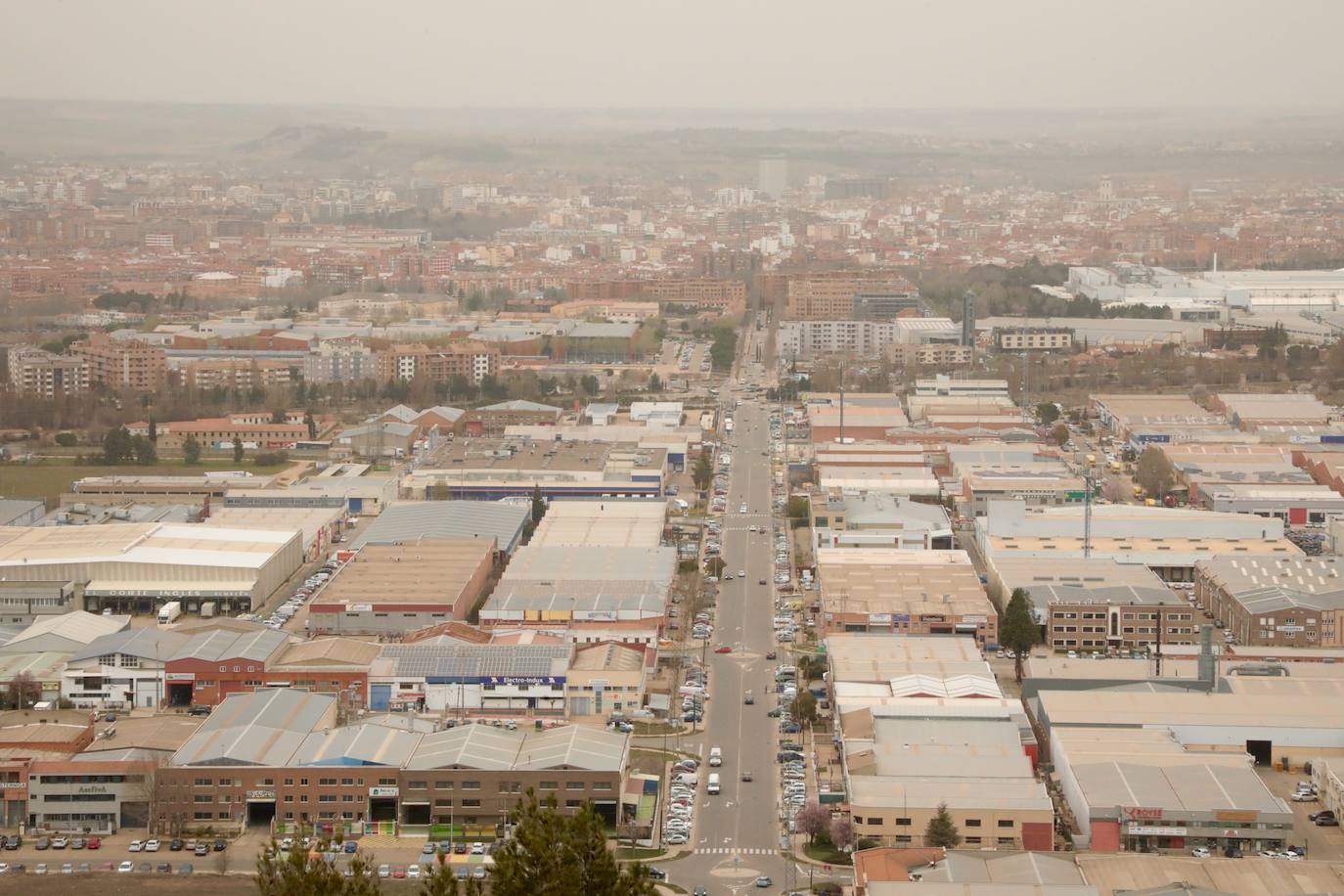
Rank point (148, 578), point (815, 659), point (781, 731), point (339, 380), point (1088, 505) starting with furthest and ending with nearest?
point (339, 380) < point (1088, 505) < point (148, 578) < point (815, 659) < point (781, 731)

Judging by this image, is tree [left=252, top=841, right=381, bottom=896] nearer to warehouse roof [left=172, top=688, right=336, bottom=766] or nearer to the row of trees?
the row of trees

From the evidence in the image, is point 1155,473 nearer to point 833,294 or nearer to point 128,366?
point 128,366

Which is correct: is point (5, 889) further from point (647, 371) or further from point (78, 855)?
point (647, 371)

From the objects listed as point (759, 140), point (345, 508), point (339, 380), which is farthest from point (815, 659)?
point (759, 140)

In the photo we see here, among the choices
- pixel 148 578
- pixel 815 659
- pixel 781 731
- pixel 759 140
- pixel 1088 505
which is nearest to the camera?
pixel 781 731

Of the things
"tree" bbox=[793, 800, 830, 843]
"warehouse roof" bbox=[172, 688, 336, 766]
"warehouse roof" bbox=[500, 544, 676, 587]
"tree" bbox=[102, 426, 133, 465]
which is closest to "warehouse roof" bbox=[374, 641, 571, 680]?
"warehouse roof" bbox=[172, 688, 336, 766]

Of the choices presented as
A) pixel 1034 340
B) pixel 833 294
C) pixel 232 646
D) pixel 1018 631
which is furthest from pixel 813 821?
pixel 833 294

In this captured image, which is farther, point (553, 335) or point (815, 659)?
point (553, 335)

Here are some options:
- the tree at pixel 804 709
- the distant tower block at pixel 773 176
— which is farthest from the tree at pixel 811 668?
the distant tower block at pixel 773 176
